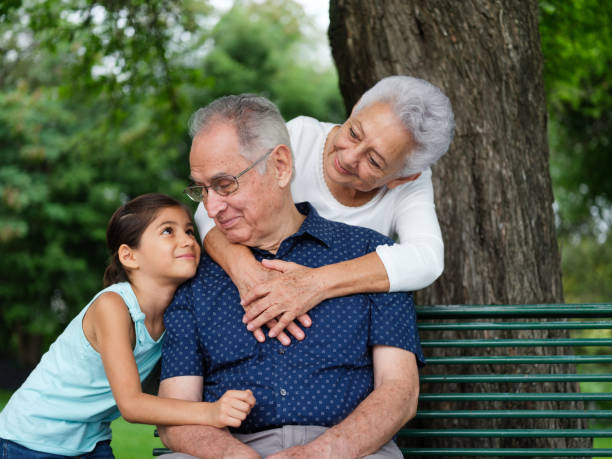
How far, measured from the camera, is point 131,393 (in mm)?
2291

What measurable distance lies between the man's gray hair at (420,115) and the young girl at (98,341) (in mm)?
940

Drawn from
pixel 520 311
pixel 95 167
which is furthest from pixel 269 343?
pixel 95 167

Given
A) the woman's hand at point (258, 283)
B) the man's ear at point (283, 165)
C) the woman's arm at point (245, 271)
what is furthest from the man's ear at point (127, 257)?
the man's ear at point (283, 165)

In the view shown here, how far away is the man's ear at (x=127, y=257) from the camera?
2.60 meters

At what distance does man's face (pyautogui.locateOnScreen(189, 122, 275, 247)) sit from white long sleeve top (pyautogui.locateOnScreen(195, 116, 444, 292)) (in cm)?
27

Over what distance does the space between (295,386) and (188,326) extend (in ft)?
1.45

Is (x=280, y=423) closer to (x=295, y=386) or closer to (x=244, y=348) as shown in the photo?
(x=295, y=386)

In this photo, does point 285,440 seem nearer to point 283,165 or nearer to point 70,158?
point 283,165

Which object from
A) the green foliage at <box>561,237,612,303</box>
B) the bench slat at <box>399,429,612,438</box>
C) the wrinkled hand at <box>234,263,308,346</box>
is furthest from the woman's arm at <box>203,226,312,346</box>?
the green foliage at <box>561,237,612,303</box>

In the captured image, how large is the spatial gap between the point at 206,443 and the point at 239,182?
2.93ft

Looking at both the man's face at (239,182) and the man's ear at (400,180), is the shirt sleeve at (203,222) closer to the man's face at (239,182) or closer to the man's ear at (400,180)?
the man's face at (239,182)

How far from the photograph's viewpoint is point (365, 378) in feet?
8.02

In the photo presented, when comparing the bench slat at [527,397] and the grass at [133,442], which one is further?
the grass at [133,442]

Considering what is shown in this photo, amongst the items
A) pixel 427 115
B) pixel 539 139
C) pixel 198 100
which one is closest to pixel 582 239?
pixel 198 100
